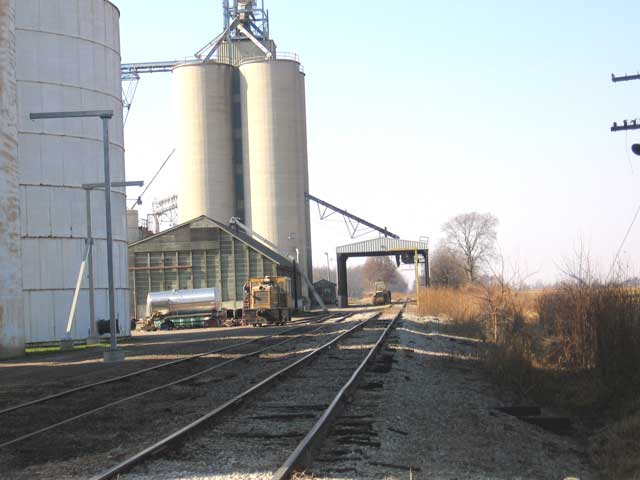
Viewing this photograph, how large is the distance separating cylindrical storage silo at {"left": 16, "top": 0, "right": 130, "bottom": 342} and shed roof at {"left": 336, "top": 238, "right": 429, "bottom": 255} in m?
43.6

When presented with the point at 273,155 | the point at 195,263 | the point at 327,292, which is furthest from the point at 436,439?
the point at 327,292

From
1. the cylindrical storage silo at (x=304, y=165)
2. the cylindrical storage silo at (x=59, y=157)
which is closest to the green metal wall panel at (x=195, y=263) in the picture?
the cylindrical storage silo at (x=304, y=165)

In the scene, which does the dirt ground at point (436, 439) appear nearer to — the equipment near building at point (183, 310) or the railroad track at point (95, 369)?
the railroad track at point (95, 369)

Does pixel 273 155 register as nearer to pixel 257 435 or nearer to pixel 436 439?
pixel 257 435

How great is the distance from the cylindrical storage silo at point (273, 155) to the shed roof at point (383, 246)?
6046mm

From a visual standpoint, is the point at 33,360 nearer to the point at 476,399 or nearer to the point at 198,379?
the point at 198,379

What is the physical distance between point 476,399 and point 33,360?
667 inches

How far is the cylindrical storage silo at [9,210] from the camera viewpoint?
2758cm

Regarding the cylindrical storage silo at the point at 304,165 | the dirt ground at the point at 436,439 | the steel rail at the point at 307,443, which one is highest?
the cylindrical storage silo at the point at 304,165

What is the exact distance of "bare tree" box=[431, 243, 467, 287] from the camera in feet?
262

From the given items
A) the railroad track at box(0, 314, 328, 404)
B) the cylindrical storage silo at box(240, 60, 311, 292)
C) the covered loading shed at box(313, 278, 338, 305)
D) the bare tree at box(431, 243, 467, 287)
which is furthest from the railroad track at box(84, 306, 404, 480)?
the covered loading shed at box(313, 278, 338, 305)

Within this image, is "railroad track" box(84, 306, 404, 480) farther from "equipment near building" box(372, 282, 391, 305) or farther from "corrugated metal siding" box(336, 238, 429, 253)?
"equipment near building" box(372, 282, 391, 305)

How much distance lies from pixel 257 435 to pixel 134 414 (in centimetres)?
313

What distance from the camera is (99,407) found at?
13703 mm
